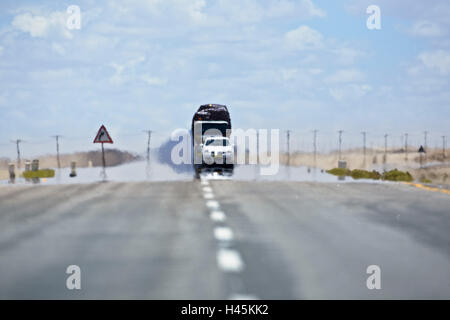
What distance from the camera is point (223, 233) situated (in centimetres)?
1163

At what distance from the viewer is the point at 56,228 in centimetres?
1242

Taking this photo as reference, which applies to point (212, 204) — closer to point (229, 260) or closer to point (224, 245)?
point (224, 245)

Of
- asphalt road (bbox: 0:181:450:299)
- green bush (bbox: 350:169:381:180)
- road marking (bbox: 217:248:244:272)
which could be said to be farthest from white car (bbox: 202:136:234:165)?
road marking (bbox: 217:248:244:272)

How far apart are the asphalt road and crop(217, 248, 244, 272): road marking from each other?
0.01m

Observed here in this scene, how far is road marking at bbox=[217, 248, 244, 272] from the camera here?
8531 millimetres

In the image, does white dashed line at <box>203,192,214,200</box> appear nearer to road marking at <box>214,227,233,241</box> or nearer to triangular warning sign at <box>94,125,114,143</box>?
road marking at <box>214,227,233,241</box>

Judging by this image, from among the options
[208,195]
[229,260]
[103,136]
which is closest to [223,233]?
[229,260]

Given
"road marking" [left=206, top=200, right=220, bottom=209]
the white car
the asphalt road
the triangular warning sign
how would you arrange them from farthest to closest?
the white car, the triangular warning sign, "road marking" [left=206, top=200, right=220, bottom=209], the asphalt road

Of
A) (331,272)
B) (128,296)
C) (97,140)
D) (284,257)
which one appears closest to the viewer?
(128,296)

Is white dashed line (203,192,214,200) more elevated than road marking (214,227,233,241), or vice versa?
road marking (214,227,233,241)

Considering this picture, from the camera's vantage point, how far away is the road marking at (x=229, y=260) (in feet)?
28.0
